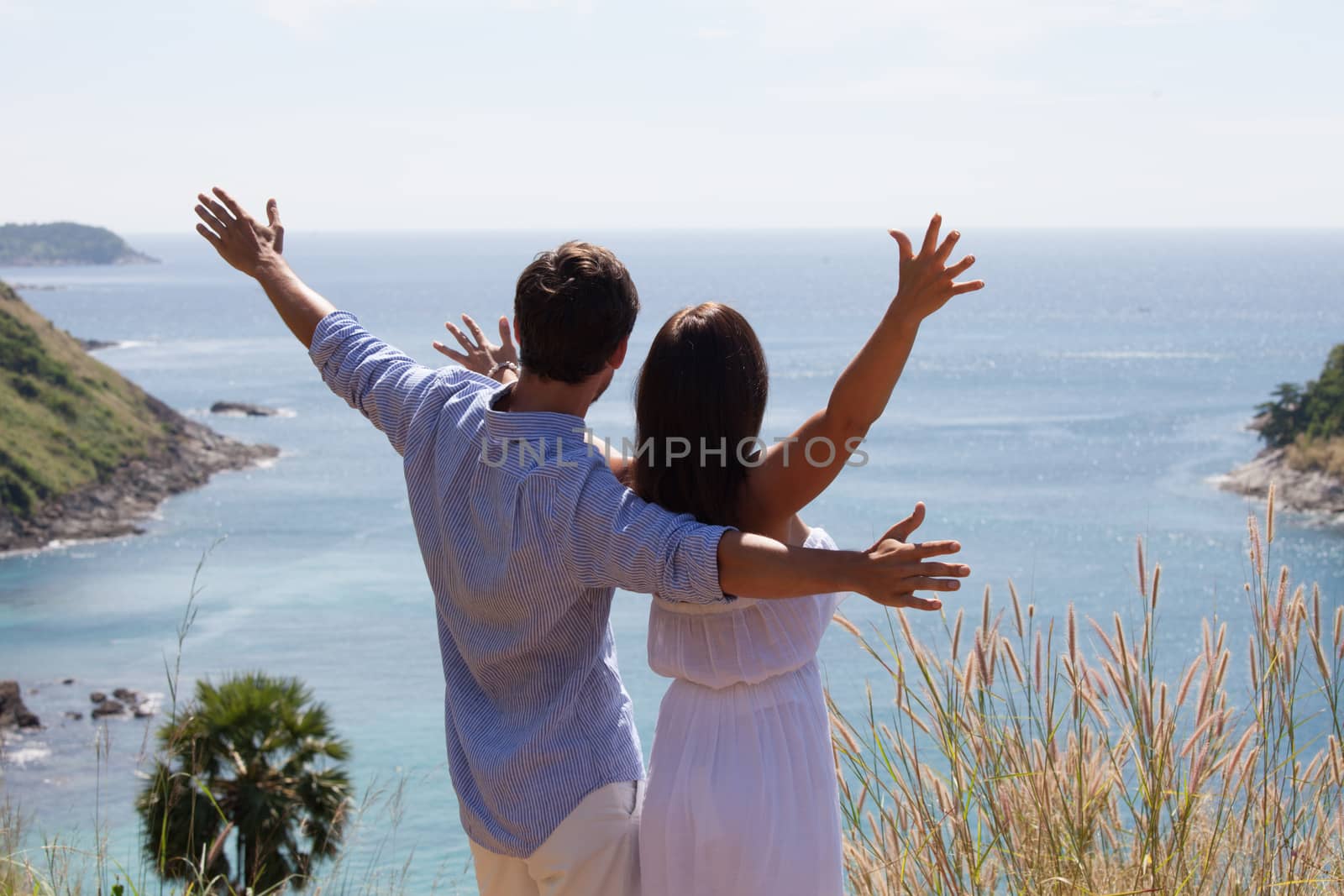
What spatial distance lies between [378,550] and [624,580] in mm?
51475

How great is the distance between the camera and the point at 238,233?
303 cm

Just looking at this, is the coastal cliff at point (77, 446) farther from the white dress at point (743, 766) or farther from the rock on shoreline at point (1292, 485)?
the white dress at point (743, 766)

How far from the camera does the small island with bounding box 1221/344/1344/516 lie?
51.6 metres

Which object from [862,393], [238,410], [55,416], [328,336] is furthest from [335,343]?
[238,410]

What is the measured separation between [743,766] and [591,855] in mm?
328

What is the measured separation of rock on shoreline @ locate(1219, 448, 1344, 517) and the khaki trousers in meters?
51.1

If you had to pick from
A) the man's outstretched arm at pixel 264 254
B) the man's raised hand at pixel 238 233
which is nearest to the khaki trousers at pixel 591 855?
the man's outstretched arm at pixel 264 254

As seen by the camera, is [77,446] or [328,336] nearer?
[328,336]

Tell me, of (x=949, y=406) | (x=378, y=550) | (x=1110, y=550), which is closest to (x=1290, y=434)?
(x=1110, y=550)

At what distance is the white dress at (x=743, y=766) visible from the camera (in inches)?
94.3

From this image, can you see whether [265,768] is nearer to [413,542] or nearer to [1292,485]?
[413,542]

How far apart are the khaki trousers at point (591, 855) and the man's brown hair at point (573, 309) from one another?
0.80 metres

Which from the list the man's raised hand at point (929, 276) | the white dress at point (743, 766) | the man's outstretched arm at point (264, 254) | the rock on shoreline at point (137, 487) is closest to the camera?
the man's raised hand at point (929, 276)

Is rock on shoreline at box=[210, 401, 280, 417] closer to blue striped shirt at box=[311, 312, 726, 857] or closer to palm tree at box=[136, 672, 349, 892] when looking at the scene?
palm tree at box=[136, 672, 349, 892]
